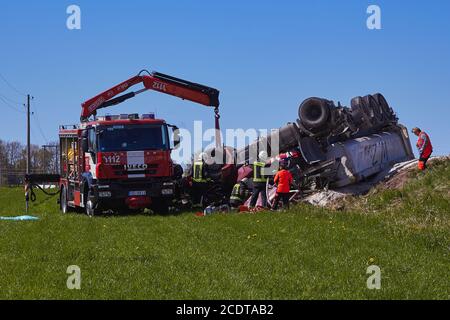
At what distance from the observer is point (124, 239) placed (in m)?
15.5

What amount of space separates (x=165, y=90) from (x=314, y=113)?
240 inches

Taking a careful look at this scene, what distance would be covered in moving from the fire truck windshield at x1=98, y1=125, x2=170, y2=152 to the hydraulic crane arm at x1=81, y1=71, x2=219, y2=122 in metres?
4.84

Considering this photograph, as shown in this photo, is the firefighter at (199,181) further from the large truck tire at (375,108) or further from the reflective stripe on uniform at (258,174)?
the large truck tire at (375,108)

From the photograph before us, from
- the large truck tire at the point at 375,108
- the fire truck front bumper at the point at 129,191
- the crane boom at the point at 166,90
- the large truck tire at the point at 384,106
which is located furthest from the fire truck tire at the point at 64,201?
the large truck tire at the point at 384,106

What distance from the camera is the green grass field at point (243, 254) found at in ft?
32.6

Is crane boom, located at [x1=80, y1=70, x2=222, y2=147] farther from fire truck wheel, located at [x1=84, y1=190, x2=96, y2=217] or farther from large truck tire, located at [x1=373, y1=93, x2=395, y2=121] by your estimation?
large truck tire, located at [x1=373, y1=93, x2=395, y2=121]

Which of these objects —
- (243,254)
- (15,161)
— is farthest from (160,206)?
(15,161)

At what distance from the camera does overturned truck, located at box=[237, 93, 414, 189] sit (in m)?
23.9

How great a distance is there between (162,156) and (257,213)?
15.0 feet

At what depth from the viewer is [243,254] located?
13008mm

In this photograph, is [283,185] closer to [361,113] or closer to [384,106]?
[361,113]

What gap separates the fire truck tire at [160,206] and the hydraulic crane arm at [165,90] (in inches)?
200
